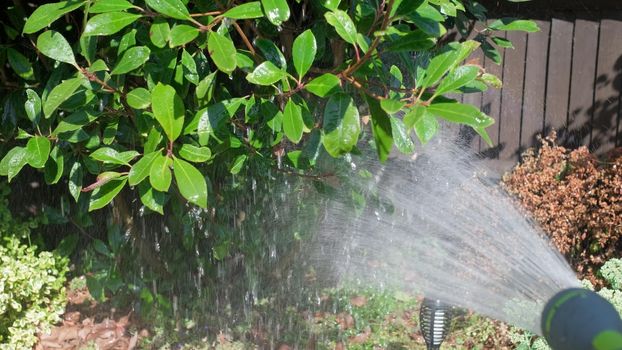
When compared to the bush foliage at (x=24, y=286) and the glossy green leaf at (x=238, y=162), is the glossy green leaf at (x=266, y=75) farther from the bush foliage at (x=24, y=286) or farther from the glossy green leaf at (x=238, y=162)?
the bush foliage at (x=24, y=286)

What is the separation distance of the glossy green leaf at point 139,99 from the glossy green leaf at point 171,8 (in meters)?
0.33

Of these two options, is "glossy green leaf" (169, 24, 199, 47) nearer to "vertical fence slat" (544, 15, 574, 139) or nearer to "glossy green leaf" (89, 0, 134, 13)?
"glossy green leaf" (89, 0, 134, 13)

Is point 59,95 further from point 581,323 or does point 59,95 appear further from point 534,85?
point 534,85

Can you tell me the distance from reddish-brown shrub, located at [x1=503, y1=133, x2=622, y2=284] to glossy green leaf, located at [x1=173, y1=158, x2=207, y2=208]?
3.15 m

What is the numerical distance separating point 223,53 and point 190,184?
1.19 ft

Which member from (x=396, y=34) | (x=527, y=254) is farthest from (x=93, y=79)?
(x=527, y=254)

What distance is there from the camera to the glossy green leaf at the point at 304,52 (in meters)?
2.03

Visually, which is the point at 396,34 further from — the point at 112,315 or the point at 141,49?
the point at 112,315

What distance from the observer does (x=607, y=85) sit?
540 centimetres

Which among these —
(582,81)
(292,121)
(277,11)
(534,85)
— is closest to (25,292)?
(292,121)

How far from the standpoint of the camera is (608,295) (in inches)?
152

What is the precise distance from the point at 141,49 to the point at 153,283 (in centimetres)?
228

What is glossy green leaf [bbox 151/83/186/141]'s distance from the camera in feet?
6.84

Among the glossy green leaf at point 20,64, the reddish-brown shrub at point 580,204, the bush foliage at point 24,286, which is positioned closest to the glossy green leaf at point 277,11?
the glossy green leaf at point 20,64
